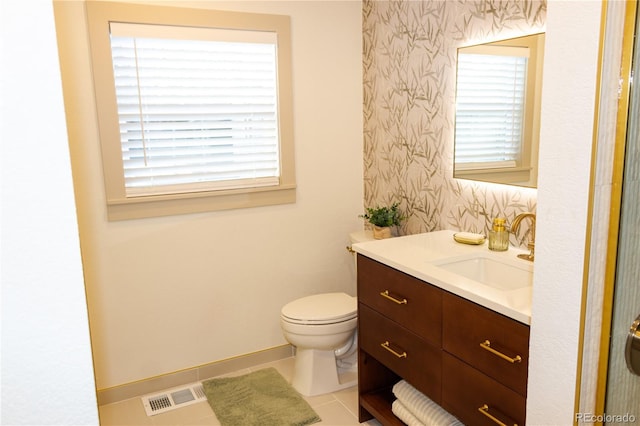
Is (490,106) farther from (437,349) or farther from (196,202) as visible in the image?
(196,202)

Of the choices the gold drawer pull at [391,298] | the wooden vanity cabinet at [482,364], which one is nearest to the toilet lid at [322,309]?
the gold drawer pull at [391,298]

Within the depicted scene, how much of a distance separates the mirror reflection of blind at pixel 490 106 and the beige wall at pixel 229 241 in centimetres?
92

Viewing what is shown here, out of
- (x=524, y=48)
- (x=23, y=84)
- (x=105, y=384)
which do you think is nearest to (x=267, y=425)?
(x=105, y=384)

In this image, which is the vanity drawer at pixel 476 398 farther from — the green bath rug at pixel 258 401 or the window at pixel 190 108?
the window at pixel 190 108

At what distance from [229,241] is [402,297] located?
4.08ft

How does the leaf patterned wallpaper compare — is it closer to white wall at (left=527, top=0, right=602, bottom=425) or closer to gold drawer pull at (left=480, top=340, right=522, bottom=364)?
gold drawer pull at (left=480, top=340, right=522, bottom=364)

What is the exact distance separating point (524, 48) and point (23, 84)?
2.03m

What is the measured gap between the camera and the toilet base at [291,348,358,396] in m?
2.86

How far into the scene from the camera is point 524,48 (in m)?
2.15

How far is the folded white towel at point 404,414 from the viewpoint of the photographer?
2.24 metres

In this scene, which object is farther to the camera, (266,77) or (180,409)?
(266,77)

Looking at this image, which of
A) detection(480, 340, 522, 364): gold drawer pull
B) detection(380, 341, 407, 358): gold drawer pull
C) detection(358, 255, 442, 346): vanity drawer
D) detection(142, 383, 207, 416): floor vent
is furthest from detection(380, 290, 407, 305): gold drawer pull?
detection(142, 383, 207, 416): floor vent

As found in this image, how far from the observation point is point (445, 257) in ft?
7.16

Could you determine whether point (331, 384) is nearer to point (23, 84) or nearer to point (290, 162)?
point (290, 162)
